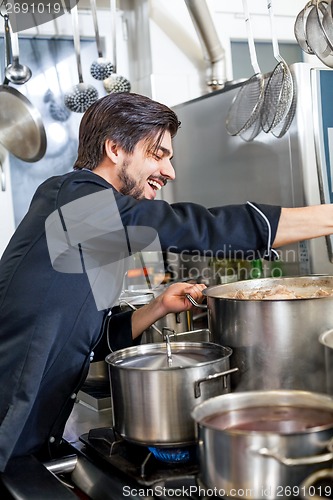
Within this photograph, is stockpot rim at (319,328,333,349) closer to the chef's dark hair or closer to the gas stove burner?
the gas stove burner

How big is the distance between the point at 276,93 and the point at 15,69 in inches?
45.6

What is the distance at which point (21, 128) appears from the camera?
2.73 metres

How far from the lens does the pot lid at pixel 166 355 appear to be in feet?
3.44

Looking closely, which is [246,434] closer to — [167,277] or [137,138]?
[137,138]

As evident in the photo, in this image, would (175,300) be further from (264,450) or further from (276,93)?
(276,93)

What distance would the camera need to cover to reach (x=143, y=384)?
0.97 meters

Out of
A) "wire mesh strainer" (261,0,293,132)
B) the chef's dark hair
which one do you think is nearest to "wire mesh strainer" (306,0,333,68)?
"wire mesh strainer" (261,0,293,132)

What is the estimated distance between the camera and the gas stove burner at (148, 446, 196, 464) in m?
1.00

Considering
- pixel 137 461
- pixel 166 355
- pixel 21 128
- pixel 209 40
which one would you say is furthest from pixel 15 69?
pixel 137 461

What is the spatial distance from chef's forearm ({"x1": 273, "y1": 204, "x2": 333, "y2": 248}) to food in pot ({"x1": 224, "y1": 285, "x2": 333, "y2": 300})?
0.10 metres

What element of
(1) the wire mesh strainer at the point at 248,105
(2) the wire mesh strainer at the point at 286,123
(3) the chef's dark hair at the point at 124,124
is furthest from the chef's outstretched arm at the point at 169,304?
(1) the wire mesh strainer at the point at 248,105

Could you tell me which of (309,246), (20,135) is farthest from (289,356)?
(20,135)

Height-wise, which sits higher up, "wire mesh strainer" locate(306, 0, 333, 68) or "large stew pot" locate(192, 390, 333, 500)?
"wire mesh strainer" locate(306, 0, 333, 68)

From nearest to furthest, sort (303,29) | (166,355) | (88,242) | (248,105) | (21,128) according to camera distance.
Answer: (166,355) → (88,242) → (303,29) → (248,105) → (21,128)
